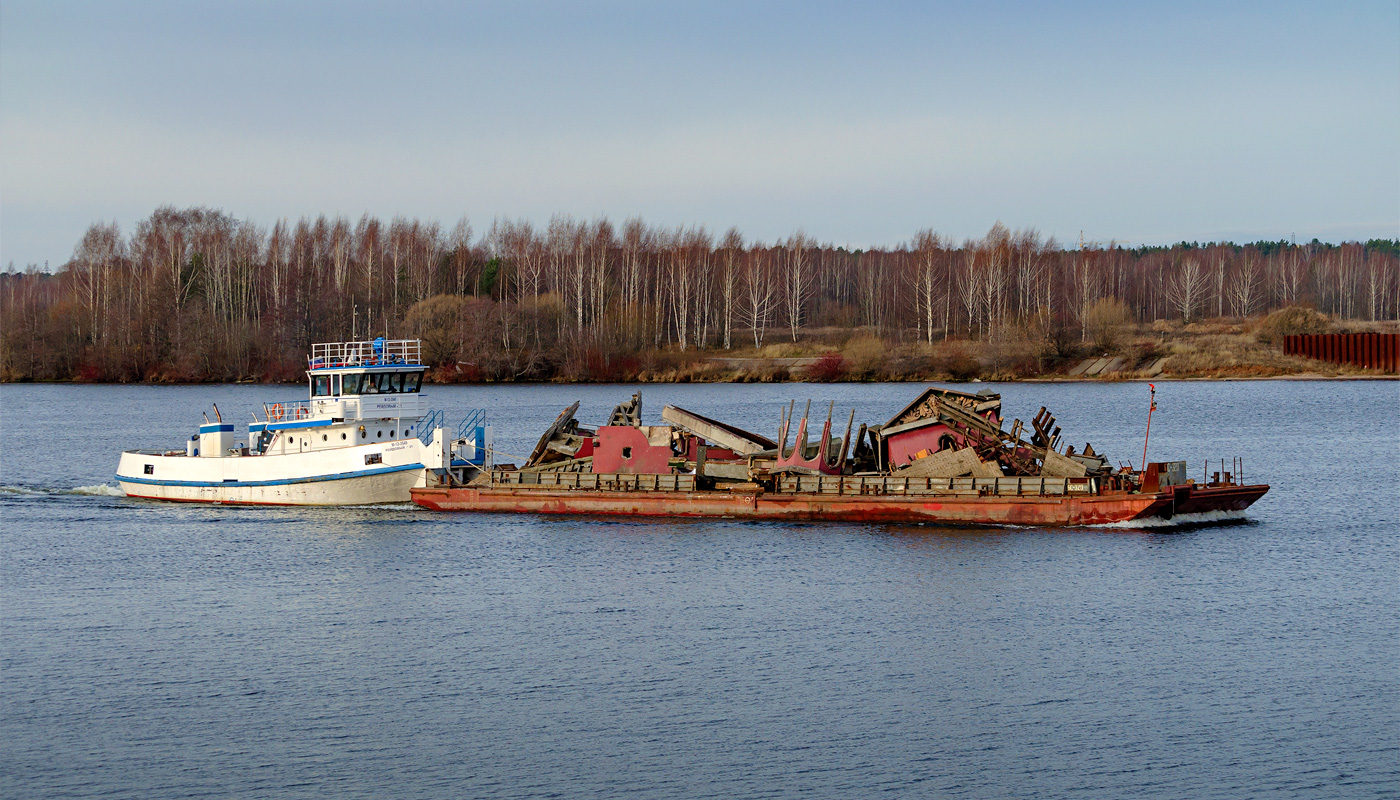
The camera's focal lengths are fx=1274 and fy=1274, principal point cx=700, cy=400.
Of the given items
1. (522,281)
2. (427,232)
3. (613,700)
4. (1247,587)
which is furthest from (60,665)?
(427,232)

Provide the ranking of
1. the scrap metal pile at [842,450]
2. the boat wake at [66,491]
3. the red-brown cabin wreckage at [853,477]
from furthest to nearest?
the boat wake at [66,491] → the scrap metal pile at [842,450] → the red-brown cabin wreckage at [853,477]

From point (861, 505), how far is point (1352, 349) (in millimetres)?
88040

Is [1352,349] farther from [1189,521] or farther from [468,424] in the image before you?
[1189,521]

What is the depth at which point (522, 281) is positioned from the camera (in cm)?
11856

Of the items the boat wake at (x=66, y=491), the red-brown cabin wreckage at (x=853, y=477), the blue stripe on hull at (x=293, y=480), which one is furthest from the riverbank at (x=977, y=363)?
the red-brown cabin wreckage at (x=853, y=477)

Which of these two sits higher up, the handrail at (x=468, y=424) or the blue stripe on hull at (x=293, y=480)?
the handrail at (x=468, y=424)

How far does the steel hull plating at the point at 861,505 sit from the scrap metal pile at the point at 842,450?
2.65ft

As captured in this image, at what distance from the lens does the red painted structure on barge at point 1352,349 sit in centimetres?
10694

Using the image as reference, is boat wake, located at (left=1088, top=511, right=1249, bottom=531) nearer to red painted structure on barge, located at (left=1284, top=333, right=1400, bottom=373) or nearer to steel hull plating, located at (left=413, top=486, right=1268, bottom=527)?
steel hull plating, located at (left=413, top=486, right=1268, bottom=527)

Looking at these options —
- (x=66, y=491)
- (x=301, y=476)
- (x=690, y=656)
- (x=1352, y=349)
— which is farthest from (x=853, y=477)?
(x=1352, y=349)

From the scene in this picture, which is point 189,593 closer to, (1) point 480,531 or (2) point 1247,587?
(1) point 480,531

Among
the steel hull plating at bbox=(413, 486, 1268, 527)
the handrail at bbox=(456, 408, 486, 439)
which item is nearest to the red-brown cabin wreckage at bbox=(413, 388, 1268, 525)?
the steel hull plating at bbox=(413, 486, 1268, 527)

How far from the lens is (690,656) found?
2331 cm

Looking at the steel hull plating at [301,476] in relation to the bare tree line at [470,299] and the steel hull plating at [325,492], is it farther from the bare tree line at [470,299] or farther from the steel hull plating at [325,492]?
the bare tree line at [470,299]
